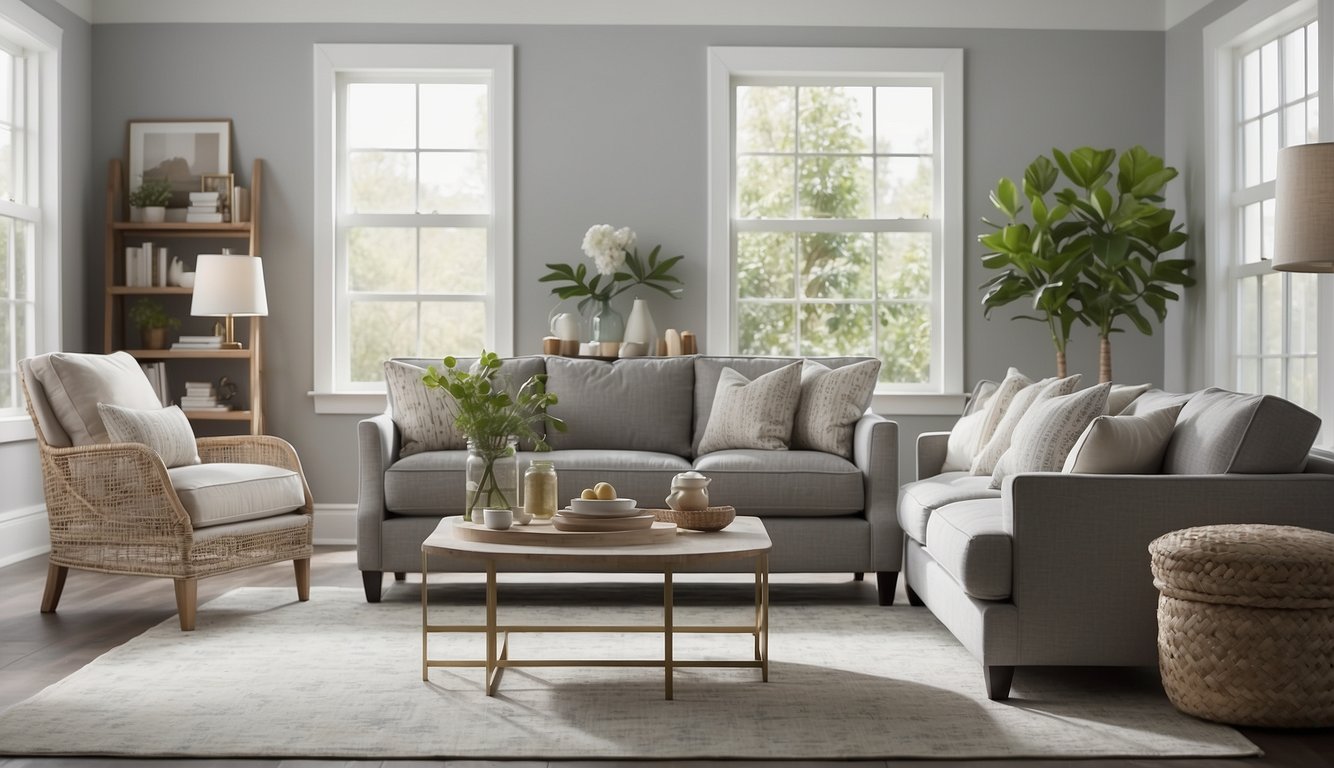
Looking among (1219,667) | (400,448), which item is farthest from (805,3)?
(1219,667)

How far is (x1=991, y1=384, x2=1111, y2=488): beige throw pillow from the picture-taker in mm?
3486

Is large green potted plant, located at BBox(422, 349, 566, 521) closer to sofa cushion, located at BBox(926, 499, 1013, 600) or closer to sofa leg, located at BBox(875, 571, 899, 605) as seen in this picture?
sofa cushion, located at BBox(926, 499, 1013, 600)

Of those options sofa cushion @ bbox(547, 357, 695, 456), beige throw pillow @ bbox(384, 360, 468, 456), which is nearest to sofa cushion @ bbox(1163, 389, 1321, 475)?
sofa cushion @ bbox(547, 357, 695, 456)

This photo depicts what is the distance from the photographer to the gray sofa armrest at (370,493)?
14.2 ft

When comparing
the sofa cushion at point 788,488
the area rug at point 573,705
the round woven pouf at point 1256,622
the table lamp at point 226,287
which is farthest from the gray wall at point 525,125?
Answer: the round woven pouf at point 1256,622

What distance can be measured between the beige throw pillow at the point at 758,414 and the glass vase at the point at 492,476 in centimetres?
159

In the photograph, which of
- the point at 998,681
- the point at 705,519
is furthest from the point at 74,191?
the point at 998,681

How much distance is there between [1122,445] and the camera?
10.4ft

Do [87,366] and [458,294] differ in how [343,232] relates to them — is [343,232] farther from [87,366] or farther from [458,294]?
[87,366]

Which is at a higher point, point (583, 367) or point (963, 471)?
point (583, 367)

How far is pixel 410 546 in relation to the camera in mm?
4352

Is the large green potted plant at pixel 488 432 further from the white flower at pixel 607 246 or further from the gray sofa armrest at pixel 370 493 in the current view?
the white flower at pixel 607 246

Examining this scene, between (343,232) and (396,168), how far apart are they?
42 cm

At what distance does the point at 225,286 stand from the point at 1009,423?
11.3ft
